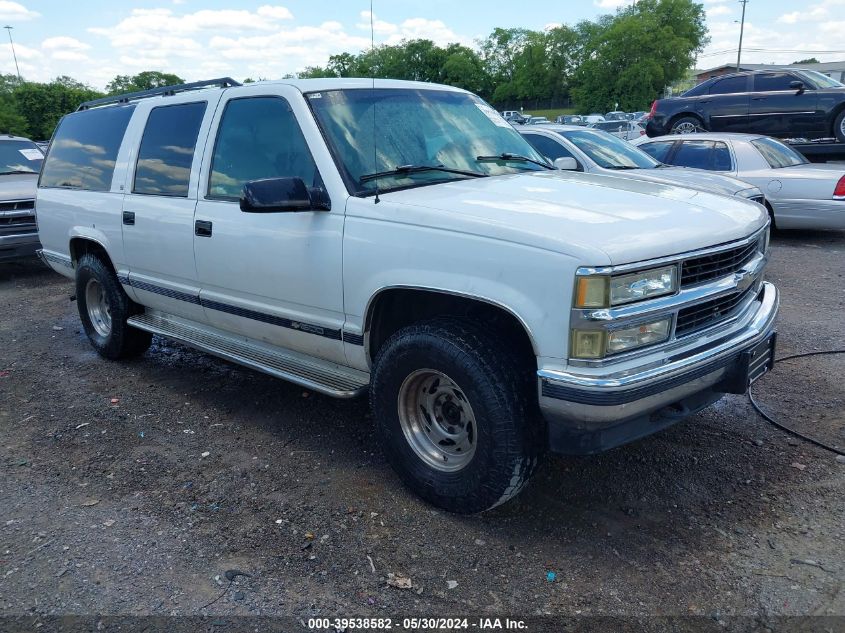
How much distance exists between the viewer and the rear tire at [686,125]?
48.7ft

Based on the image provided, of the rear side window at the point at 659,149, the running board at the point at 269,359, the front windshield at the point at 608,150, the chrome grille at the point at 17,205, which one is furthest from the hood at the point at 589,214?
the chrome grille at the point at 17,205

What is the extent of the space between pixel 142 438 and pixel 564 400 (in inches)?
112

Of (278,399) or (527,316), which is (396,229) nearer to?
(527,316)

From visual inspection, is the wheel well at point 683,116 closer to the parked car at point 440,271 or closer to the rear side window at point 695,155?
the rear side window at point 695,155

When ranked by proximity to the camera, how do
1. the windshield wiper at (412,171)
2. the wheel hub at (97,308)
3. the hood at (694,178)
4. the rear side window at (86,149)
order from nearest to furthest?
the windshield wiper at (412,171) < the rear side window at (86,149) < the wheel hub at (97,308) < the hood at (694,178)

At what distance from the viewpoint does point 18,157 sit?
1078 centimetres

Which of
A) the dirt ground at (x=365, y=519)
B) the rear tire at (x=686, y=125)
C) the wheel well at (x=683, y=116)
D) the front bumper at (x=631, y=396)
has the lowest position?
the dirt ground at (x=365, y=519)

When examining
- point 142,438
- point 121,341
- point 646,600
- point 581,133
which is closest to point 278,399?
point 142,438

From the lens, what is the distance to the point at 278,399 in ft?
16.0

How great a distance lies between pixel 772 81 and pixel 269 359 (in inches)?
526

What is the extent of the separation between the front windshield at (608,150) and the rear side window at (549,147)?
6.7 inches

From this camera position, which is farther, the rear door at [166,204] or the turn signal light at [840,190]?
the turn signal light at [840,190]

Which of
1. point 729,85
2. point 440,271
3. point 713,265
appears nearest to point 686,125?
point 729,85

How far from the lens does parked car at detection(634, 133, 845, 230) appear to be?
9344 millimetres
